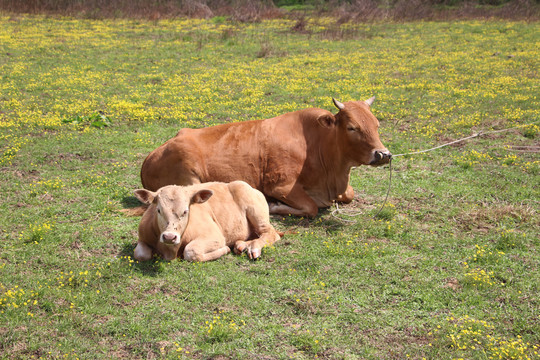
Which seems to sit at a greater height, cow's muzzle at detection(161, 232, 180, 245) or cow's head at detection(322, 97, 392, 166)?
cow's head at detection(322, 97, 392, 166)

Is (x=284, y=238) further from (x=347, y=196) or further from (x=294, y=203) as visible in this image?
(x=347, y=196)

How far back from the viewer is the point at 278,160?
8773mm

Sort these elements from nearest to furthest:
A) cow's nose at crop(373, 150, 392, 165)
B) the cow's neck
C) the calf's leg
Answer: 1. the calf's leg
2. cow's nose at crop(373, 150, 392, 165)
3. the cow's neck

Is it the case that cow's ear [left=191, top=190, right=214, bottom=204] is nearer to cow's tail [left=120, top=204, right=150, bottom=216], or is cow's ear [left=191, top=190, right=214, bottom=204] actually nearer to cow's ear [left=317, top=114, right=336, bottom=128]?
cow's tail [left=120, top=204, right=150, bottom=216]

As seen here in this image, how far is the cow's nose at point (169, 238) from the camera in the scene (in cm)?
605

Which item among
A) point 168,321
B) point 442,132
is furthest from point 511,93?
point 168,321

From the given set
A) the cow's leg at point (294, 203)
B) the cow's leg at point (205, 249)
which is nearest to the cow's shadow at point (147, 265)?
the cow's leg at point (205, 249)

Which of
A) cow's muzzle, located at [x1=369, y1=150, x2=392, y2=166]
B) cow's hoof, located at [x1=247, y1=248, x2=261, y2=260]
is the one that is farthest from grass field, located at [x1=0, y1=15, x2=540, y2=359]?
cow's muzzle, located at [x1=369, y1=150, x2=392, y2=166]

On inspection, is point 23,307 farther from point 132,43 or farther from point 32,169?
point 132,43

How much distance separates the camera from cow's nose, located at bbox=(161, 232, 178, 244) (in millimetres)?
6047

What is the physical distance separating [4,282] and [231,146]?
4.09 meters

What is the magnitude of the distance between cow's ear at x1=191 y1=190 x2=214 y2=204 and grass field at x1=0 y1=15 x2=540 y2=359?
2.67 ft

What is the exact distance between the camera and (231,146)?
29.2 ft

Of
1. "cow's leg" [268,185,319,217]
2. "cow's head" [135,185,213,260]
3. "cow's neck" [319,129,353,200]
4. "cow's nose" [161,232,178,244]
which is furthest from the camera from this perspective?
"cow's neck" [319,129,353,200]
